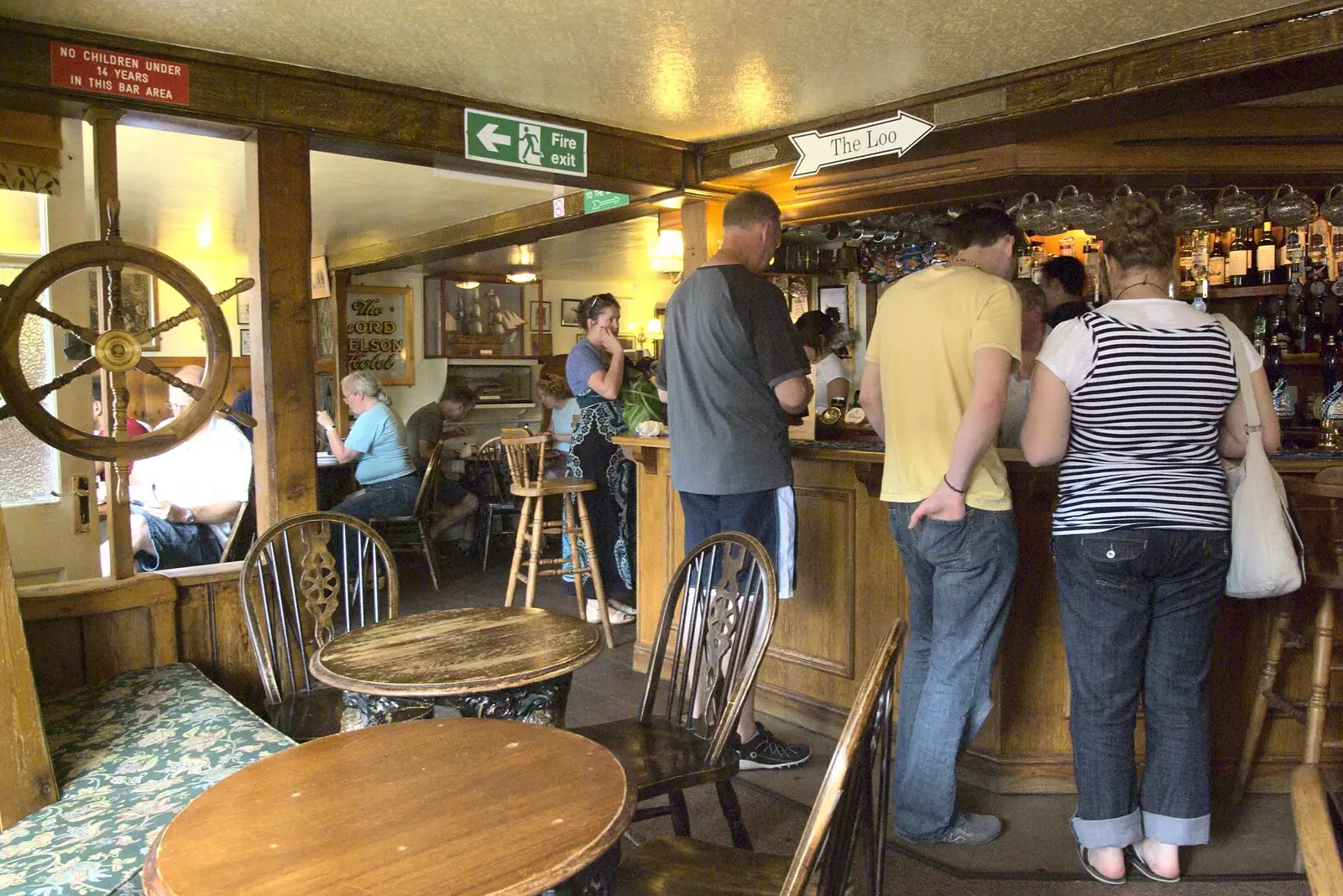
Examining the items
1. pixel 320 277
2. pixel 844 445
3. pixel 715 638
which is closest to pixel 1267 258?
pixel 844 445

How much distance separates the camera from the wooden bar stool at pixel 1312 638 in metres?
2.74

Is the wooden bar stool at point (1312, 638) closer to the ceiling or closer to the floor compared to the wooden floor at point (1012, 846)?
closer to the ceiling

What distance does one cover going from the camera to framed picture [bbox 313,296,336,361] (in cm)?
930

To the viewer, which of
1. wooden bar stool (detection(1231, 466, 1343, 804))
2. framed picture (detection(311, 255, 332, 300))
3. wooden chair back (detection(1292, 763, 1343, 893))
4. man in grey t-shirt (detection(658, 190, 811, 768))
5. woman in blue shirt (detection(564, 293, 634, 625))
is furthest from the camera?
framed picture (detection(311, 255, 332, 300))

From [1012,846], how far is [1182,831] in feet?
1.47

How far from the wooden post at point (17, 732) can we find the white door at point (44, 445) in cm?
134

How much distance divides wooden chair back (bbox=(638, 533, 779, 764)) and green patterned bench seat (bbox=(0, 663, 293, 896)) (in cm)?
97

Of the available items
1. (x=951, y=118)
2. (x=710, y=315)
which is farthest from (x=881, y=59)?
(x=710, y=315)

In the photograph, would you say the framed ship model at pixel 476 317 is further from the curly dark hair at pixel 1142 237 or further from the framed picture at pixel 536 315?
the curly dark hair at pixel 1142 237

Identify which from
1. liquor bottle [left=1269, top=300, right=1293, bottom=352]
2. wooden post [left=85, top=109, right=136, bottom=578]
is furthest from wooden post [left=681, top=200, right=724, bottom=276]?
liquor bottle [left=1269, top=300, right=1293, bottom=352]

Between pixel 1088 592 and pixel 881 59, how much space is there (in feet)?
6.56

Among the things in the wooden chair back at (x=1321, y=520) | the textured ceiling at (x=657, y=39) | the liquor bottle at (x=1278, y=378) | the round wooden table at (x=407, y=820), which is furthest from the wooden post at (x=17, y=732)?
the liquor bottle at (x=1278, y=378)

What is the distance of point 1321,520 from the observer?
117 inches

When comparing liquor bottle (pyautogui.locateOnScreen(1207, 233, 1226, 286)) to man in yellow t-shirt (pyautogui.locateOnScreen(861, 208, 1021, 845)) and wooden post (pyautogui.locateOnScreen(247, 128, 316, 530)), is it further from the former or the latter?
wooden post (pyautogui.locateOnScreen(247, 128, 316, 530))
